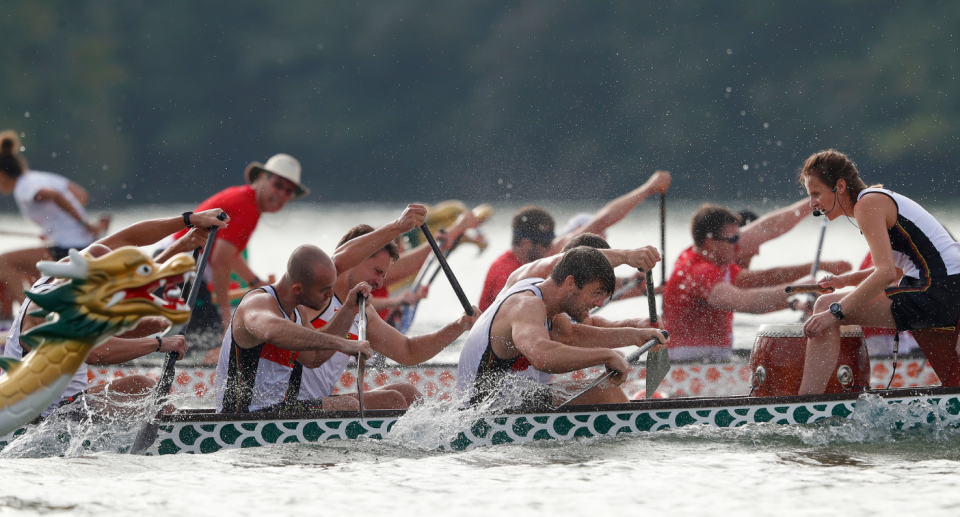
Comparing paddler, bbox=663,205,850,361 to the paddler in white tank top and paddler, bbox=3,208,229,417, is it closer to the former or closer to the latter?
the paddler in white tank top

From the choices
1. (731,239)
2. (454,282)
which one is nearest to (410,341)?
(454,282)

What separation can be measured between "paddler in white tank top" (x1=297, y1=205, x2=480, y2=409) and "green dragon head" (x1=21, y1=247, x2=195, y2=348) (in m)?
1.33

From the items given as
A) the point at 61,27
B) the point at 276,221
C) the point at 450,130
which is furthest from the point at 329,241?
the point at 61,27

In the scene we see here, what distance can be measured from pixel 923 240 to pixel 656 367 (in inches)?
49.1

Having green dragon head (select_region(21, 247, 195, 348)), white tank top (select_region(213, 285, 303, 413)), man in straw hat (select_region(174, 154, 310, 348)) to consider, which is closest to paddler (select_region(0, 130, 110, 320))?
man in straw hat (select_region(174, 154, 310, 348))

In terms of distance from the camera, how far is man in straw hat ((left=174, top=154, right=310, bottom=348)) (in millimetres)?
6688

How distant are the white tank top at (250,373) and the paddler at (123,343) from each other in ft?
0.84

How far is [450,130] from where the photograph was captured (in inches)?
1097

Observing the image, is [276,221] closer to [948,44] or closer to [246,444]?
[948,44]

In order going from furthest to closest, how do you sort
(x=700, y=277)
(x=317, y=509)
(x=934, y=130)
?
(x=934, y=130)
(x=700, y=277)
(x=317, y=509)

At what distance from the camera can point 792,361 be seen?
4469 mm

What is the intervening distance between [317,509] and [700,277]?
10.6ft

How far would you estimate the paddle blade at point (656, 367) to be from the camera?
4.68 m

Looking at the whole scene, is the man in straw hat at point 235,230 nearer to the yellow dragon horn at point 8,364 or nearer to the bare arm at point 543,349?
the bare arm at point 543,349
